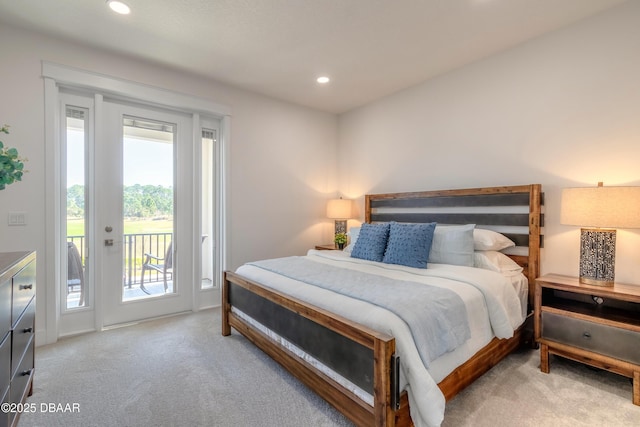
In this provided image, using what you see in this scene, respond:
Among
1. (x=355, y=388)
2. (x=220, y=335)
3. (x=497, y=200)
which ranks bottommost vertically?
(x=220, y=335)

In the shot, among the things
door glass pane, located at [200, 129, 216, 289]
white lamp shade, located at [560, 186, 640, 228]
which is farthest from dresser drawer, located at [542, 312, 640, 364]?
door glass pane, located at [200, 129, 216, 289]

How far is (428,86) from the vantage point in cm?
361

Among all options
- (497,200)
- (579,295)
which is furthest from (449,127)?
(579,295)

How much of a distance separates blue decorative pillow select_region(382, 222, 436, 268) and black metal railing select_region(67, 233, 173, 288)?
2460mm

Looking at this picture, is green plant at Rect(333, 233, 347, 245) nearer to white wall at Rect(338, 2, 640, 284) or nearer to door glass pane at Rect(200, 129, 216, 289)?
white wall at Rect(338, 2, 640, 284)

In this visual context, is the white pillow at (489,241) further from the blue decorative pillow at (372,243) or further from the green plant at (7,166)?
the green plant at (7,166)

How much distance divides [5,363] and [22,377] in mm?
468

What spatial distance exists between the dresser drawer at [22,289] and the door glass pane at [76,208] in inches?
47.2

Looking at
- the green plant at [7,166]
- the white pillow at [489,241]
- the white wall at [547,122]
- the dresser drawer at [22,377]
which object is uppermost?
the white wall at [547,122]

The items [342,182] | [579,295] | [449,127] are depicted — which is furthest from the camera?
[342,182]

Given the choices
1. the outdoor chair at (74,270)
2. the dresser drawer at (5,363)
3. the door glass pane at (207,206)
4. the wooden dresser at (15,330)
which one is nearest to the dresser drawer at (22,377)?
the wooden dresser at (15,330)

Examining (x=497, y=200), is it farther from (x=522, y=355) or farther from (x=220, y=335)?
(x=220, y=335)

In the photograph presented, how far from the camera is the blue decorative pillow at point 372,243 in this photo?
115 inches

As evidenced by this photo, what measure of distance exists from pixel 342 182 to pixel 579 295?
10.2 feet
